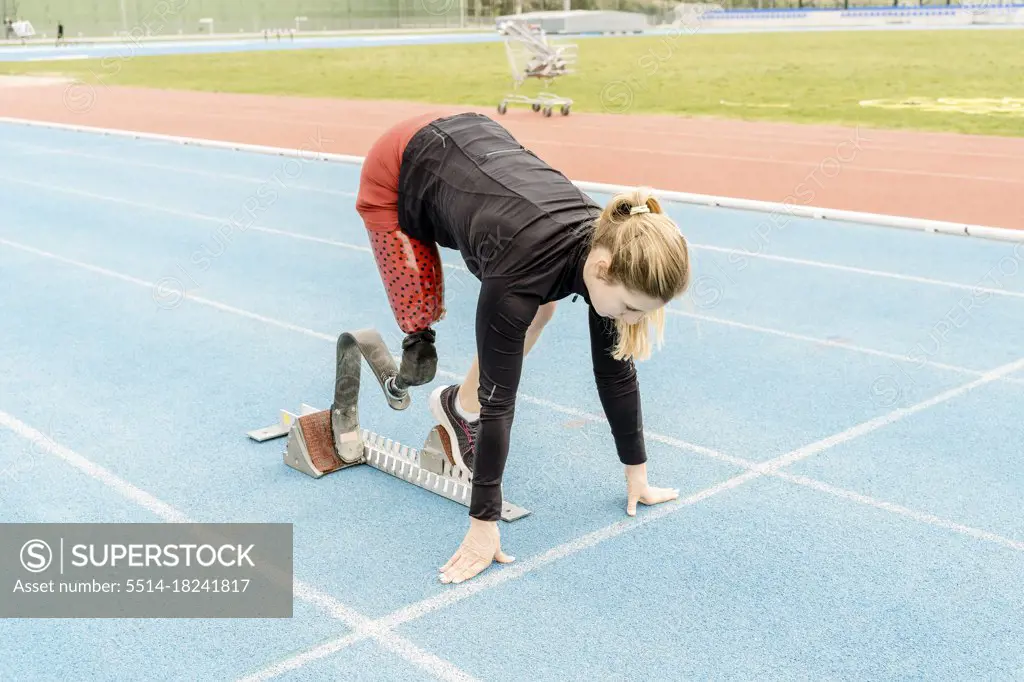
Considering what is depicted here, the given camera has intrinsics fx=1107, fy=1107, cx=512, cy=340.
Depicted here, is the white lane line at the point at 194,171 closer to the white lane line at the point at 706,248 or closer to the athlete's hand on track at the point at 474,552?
the white lane line at the point at 706,248

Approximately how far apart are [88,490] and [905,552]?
10.5ft

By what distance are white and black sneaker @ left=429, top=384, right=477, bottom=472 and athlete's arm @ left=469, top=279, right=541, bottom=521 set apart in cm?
79

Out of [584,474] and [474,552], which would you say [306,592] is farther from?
[584,474]

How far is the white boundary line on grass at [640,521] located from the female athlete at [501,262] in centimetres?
7

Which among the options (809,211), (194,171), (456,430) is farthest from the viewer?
(194,171)

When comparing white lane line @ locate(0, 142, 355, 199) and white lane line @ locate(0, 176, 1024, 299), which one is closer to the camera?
white lane line @ locate(0, 176, 1024, 299)

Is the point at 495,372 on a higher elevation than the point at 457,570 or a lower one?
higher

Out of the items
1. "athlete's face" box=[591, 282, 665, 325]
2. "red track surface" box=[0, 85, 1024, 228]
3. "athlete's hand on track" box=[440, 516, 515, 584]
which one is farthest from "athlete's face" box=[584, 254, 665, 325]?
"red track surface" box=[0, 85, 1024, 228]

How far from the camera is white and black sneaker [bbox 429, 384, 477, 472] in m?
4.52

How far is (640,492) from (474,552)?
827 mm

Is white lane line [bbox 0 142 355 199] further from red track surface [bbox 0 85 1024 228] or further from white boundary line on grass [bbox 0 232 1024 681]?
white boundary line on grass [bbox 0 232 1024 681]

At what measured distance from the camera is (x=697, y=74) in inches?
1061

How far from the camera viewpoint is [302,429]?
467 centimetres

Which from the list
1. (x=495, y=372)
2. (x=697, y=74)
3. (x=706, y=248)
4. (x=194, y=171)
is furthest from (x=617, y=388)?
(x=697, y=74)
